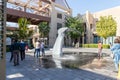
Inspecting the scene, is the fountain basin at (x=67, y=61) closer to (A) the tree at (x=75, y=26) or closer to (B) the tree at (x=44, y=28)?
(B) the tree at (x=44, y=28)

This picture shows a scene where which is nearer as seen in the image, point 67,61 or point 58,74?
point 58,74

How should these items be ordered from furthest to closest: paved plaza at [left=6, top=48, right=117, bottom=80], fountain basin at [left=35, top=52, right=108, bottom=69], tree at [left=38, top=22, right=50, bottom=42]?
tree at [left=38, top=22, right=50, bottom=42] < fountain basin at [left=35, top=52, right=108, bottom=69] < paved plaza at [left=6, top=48, right=117, bottom=80]

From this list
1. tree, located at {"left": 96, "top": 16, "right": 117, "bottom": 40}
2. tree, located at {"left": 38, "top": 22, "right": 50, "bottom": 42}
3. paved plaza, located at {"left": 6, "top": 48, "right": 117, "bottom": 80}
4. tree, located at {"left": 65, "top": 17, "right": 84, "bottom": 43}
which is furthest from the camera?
tree, located at {"left": 65, "top": 17, "right": 84, "bottom": 43}

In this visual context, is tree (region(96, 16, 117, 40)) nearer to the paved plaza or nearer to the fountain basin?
the fountain basin

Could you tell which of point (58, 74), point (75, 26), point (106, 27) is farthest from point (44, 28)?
point (58, 74)

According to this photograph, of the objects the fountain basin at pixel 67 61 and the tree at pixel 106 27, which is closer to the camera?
the fountain basin at pixel 67 61

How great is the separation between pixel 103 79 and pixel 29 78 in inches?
115

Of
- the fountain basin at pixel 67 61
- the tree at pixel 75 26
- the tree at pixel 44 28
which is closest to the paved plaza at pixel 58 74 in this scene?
the fountain basin at pixel 67 61

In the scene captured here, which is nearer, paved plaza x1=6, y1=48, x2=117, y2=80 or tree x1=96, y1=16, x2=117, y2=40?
paved plaza x1=6, y1=48, x2=117, y2=80

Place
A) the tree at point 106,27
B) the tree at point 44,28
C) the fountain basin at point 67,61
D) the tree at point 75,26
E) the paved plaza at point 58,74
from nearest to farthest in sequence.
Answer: the paved plaza at point 58,74, the fountain basin at point 67,61, the tree at point 106,27, the tree at point 44,28, the tree at point 75,26

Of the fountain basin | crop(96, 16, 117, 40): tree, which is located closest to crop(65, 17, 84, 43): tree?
crop(96, 16, 117, 40): tree

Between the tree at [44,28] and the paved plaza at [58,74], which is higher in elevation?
the tree at [44,28]

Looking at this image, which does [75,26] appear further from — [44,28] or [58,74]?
[58,74]

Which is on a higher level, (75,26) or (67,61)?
(75,26)
